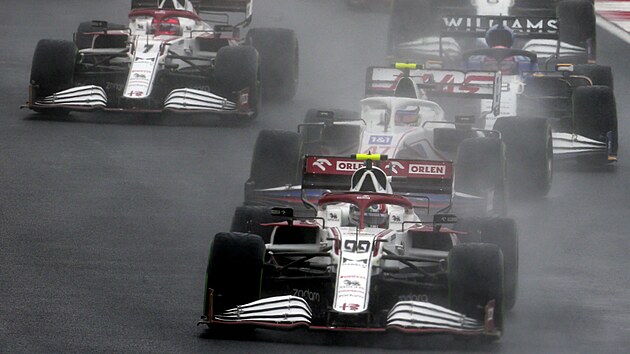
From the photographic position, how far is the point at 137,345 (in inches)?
569

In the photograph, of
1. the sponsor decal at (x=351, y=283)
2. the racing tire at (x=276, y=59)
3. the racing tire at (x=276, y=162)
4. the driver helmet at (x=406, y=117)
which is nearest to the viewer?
the sponsor decal at (x=351, y=283)

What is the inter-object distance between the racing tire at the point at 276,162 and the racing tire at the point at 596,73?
26.9ft

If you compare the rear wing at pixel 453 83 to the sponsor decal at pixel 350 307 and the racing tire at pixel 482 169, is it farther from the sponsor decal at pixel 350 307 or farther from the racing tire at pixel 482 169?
the sponsor decal at pixel 350 307

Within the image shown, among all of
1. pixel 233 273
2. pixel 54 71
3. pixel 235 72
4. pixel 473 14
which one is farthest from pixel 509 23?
pixel 233 273

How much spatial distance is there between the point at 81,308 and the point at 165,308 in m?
0.78

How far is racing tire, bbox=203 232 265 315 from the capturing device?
14.8 metres

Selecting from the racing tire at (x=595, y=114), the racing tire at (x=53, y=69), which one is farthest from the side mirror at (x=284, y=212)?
the racing tire at (x=53, y=69)

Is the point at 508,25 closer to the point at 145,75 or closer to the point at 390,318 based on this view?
the point at 145,75

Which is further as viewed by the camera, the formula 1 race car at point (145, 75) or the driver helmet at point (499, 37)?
the driver helmet at point (499, 37)

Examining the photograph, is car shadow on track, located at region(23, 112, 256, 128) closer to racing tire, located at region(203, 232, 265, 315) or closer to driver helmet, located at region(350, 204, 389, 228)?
driver helmet, located at region(350, 204, 389, 228)

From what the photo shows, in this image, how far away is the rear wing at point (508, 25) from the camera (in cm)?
2945

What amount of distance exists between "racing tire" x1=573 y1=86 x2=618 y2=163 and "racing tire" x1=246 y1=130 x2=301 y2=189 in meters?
5.92

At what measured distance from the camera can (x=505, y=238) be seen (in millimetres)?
15961

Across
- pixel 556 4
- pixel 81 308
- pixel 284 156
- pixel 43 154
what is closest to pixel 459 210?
pixel 284 156
